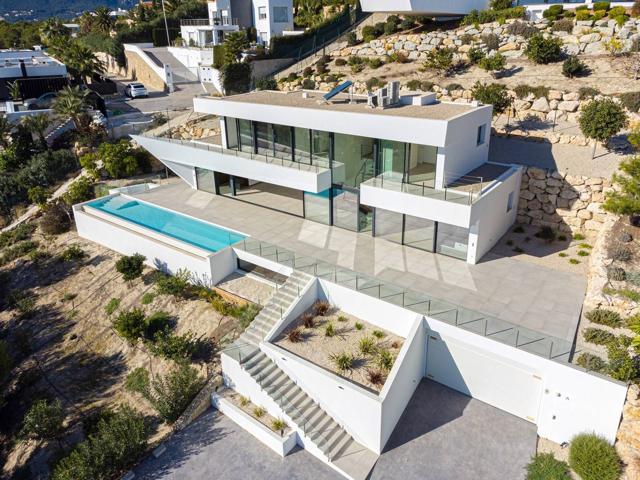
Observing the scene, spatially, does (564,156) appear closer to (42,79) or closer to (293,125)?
(293,125)

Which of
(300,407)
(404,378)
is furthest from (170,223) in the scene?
(404,378)

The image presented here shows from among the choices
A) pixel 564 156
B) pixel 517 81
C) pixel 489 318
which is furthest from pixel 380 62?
pixel 489 318

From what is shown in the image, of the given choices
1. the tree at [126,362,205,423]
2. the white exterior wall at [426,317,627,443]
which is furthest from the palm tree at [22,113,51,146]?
the white exterior wall at [426,317,627,443]

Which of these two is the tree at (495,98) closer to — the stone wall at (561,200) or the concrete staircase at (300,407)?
the stone wall at (561,200)

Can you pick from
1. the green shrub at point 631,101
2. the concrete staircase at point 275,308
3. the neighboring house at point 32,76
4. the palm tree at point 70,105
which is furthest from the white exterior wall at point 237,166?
the neighboring house at point 32,76

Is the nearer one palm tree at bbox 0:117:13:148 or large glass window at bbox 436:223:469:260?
large glass window at bbox 436:223:469:260

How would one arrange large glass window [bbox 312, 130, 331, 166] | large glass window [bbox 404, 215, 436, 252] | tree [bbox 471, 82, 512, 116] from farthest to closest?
tree [bbox 471, 82, 512, 116], large glass window [bbox 312, 130, 331, 166], large glass window [bbox 404, 215, 436, 252]

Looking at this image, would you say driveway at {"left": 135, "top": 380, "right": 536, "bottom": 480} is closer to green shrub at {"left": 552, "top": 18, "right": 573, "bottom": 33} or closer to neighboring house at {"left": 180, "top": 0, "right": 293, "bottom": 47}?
green shrub at {"left": 552, "top": 18, "right": 573, "bottom": 33}
